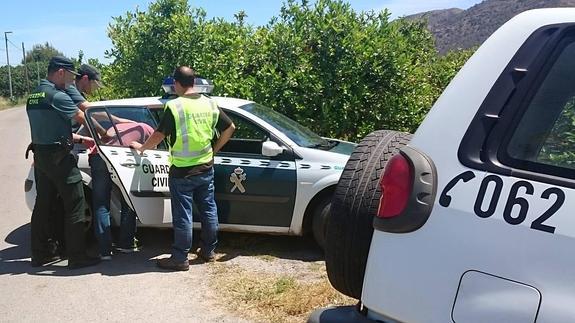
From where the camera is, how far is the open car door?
17.0ft

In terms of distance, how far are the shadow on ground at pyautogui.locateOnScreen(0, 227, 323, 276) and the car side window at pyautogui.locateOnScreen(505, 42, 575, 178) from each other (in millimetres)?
3723

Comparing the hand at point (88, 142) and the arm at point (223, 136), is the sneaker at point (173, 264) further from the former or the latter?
the hand at point (88, 142)

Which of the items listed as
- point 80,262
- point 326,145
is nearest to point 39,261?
point 80,262

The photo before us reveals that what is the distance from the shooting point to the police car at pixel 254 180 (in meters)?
5.23

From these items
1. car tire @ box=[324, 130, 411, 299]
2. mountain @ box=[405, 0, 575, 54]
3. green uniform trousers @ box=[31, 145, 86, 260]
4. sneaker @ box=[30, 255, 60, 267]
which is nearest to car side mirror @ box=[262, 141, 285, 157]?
green uniform trousers @ box=[31, 145, 86, 260]

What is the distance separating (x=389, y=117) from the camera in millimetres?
8297

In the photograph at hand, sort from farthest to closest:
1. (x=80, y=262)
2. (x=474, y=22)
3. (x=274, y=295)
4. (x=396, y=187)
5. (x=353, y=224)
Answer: (x=474, y=22)
(x=80, y=262)
(x=274, y=295)
(x=353, y=224)
(x=396, y=187)

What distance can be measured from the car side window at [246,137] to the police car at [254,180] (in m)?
0.03

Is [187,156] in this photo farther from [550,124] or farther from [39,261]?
[550,124]

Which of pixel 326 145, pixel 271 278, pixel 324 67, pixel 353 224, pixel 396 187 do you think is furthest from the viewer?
pixel 324 67

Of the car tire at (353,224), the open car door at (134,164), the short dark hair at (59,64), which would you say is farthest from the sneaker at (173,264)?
the car tire at (353,224)

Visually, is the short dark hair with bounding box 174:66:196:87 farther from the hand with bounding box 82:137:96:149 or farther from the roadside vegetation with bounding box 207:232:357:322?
the roadside vegetation with bounding box 207:232:357:322

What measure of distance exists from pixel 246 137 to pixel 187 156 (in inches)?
51.0

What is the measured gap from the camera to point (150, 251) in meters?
5.67
